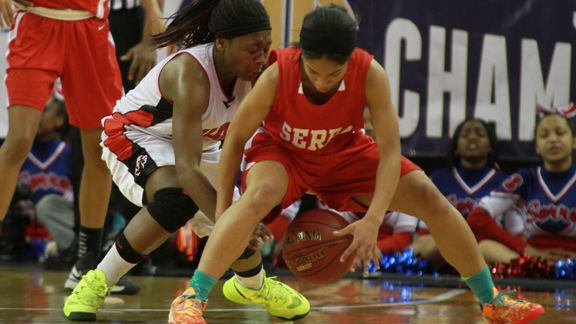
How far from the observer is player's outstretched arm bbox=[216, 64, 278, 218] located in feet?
7.82

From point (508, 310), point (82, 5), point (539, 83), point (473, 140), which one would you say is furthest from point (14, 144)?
point (539, 83)

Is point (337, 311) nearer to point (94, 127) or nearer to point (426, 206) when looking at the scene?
point (426, 206)

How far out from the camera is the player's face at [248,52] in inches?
105

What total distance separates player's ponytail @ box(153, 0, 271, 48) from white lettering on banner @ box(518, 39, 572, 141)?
2.57 metres

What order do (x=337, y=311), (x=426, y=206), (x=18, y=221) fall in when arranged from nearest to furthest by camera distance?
1. (x=426, y=206)
2. (x=337, y=311)
3. (x=18, y=221)

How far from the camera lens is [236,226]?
2287 millimetres

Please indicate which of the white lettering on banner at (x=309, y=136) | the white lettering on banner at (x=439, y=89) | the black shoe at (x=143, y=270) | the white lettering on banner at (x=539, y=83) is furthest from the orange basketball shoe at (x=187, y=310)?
the white lettering on banner at (x=539, y=83)

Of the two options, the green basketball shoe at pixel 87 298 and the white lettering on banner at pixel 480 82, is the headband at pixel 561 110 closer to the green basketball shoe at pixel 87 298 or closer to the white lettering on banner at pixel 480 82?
the white lettering on banner at pixel 480 82

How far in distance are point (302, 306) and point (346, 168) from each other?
667 millimetres

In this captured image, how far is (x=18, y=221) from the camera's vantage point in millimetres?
4953

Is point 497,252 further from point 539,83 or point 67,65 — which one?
point 67,65

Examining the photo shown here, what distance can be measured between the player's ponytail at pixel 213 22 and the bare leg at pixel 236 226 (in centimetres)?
71

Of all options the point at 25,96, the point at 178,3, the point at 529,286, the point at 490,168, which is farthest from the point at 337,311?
the point at 178,3

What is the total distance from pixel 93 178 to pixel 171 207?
1067 millimetres
